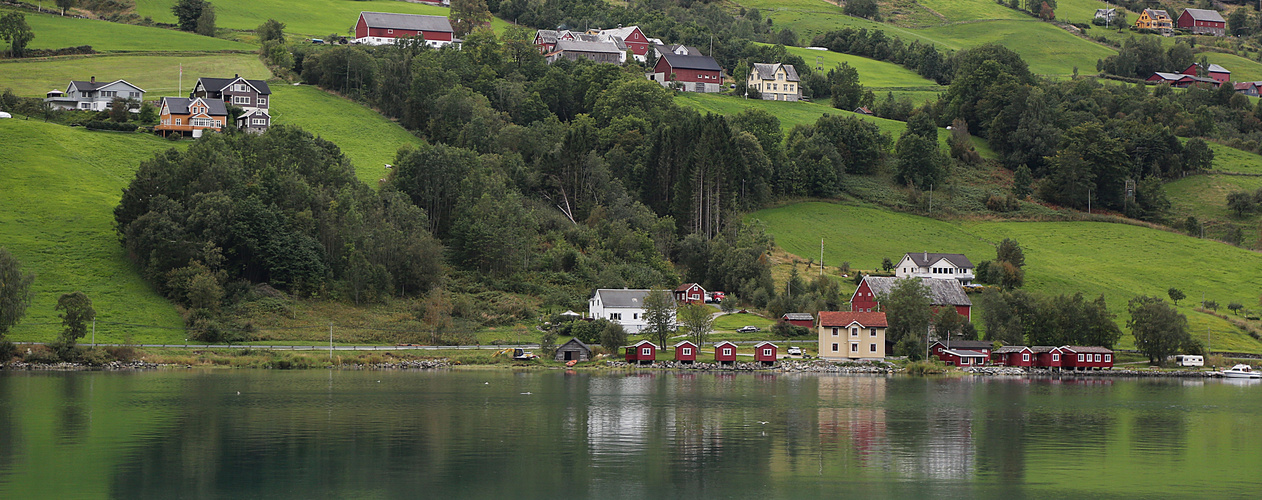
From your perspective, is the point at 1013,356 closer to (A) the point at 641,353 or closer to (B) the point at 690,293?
(B) the point at 690,293

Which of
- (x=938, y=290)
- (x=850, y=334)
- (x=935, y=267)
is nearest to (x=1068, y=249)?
(x=935, y=267)

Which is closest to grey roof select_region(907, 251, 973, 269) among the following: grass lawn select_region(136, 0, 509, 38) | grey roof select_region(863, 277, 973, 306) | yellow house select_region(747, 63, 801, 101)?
grey roof select_region(863, 277, 973, 306)

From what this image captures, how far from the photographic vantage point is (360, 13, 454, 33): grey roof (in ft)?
493

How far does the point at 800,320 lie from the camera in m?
91.7

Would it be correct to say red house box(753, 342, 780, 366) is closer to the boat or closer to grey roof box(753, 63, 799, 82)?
the boat

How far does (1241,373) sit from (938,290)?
2290cm

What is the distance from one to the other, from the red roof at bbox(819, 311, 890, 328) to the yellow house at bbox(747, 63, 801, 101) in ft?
243

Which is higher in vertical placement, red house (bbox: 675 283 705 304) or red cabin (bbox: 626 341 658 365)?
red house (bbox: 675 283 705 304)

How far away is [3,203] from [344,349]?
32.3m

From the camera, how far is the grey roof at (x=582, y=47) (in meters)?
154

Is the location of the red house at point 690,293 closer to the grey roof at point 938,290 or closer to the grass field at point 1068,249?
the grey roof at point 938,290

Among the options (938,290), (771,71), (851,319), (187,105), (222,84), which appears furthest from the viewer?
(771,71)

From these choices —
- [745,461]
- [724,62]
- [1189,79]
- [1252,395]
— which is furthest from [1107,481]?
[1189,79]

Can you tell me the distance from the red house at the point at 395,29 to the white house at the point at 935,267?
74.0 m
